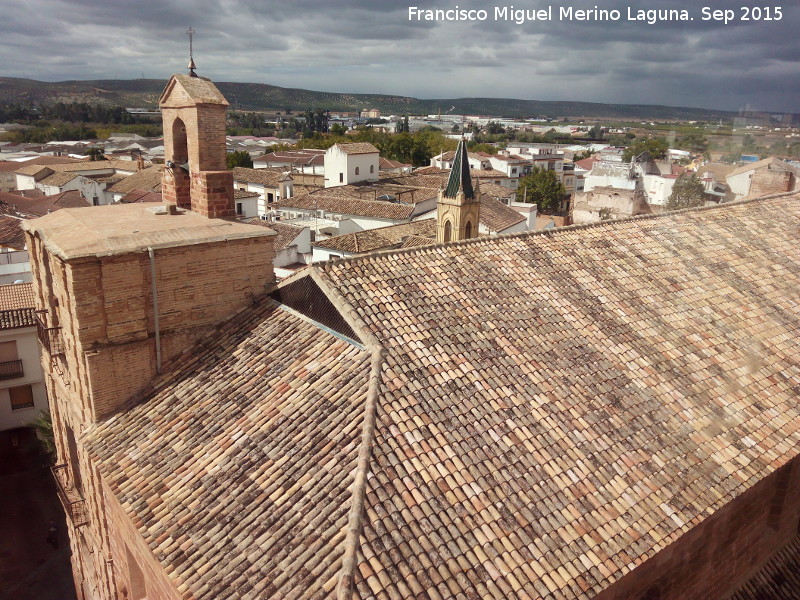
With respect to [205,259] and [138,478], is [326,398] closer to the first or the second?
[138,478]

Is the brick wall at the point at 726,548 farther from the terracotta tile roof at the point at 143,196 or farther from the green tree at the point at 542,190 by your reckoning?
the green tree at the point at 542,190

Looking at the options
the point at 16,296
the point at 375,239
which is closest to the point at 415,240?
the point at 375,239

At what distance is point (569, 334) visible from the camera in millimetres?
9477

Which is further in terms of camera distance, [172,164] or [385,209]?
[385,209]

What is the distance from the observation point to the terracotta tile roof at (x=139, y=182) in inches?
2091

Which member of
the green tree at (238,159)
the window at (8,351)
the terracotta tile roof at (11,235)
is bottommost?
the window at (8,351)

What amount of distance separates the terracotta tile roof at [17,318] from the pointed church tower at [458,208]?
48.7 feet

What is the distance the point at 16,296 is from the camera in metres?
20.9

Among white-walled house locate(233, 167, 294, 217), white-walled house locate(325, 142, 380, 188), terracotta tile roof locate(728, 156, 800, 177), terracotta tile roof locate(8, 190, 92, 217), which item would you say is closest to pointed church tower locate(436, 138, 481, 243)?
terracotta tile roof locate(728, 156, 800, 177)

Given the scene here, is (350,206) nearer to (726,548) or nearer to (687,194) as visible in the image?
(687,194)

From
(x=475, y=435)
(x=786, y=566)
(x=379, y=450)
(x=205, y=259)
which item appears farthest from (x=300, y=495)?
(x=786, y=566)

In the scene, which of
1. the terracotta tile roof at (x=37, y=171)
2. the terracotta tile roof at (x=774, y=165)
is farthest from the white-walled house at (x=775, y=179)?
the terracotta tile roof at (x=37, y=171)

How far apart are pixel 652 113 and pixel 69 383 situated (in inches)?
3152

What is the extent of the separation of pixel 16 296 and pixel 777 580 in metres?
22.7
